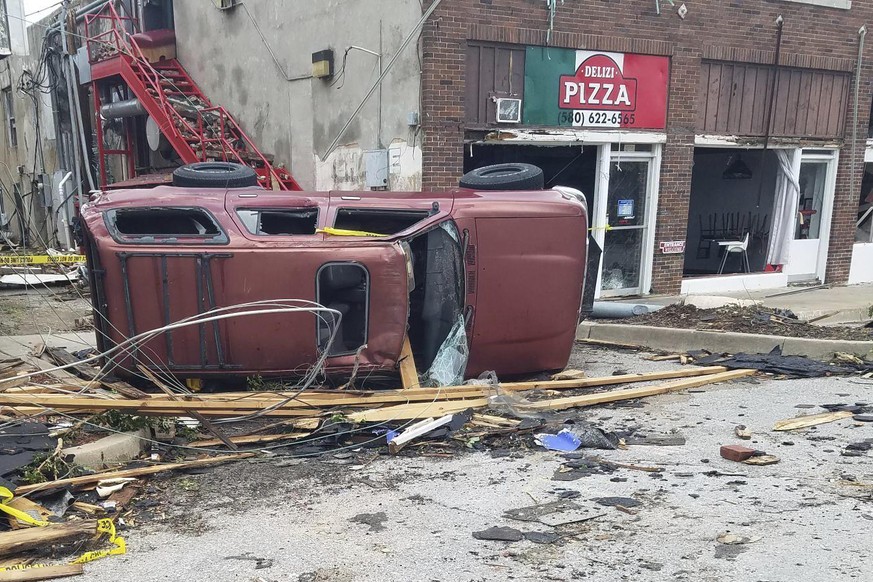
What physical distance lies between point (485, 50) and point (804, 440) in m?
7.32

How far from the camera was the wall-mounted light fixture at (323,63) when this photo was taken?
12.1m

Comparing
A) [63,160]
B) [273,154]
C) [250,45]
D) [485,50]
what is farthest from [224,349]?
[63,160]

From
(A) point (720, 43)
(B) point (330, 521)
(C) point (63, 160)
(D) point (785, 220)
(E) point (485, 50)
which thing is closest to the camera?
(B) point (330, 521)

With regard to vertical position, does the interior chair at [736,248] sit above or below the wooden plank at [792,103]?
below

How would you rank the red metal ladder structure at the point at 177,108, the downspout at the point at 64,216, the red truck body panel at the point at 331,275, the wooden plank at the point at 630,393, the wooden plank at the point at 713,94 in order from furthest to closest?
1. the downspout at the point at 64,216
2. the red metal ladder structure at the point at 177,108
3. the wooden plank at the point at 713,94
4. the wooden plank at the point at 630,393
5. the red truck body panel at the point at 331,275

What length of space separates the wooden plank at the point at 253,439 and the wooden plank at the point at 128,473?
199 mm

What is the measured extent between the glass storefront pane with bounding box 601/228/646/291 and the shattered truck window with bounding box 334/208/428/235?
6.41m

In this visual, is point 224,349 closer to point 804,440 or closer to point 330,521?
point 330,521

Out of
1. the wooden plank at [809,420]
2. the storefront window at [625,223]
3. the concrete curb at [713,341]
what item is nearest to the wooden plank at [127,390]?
the wooden plank at [809,420]

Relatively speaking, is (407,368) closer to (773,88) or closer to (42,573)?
(42,573)

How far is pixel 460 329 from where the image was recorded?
6535 millimetres

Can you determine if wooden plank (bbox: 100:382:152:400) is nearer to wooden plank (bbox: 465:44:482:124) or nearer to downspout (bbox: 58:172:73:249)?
wooden plank (bbox: 465:44:482:124)

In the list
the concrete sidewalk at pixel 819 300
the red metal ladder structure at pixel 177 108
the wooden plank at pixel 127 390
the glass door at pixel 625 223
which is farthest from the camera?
the red metal ladder structure at pixel 177 108

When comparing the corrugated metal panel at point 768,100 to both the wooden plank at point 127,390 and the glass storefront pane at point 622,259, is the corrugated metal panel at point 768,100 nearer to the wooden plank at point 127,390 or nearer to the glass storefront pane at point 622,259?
the glass storefront pane at point 622,259
